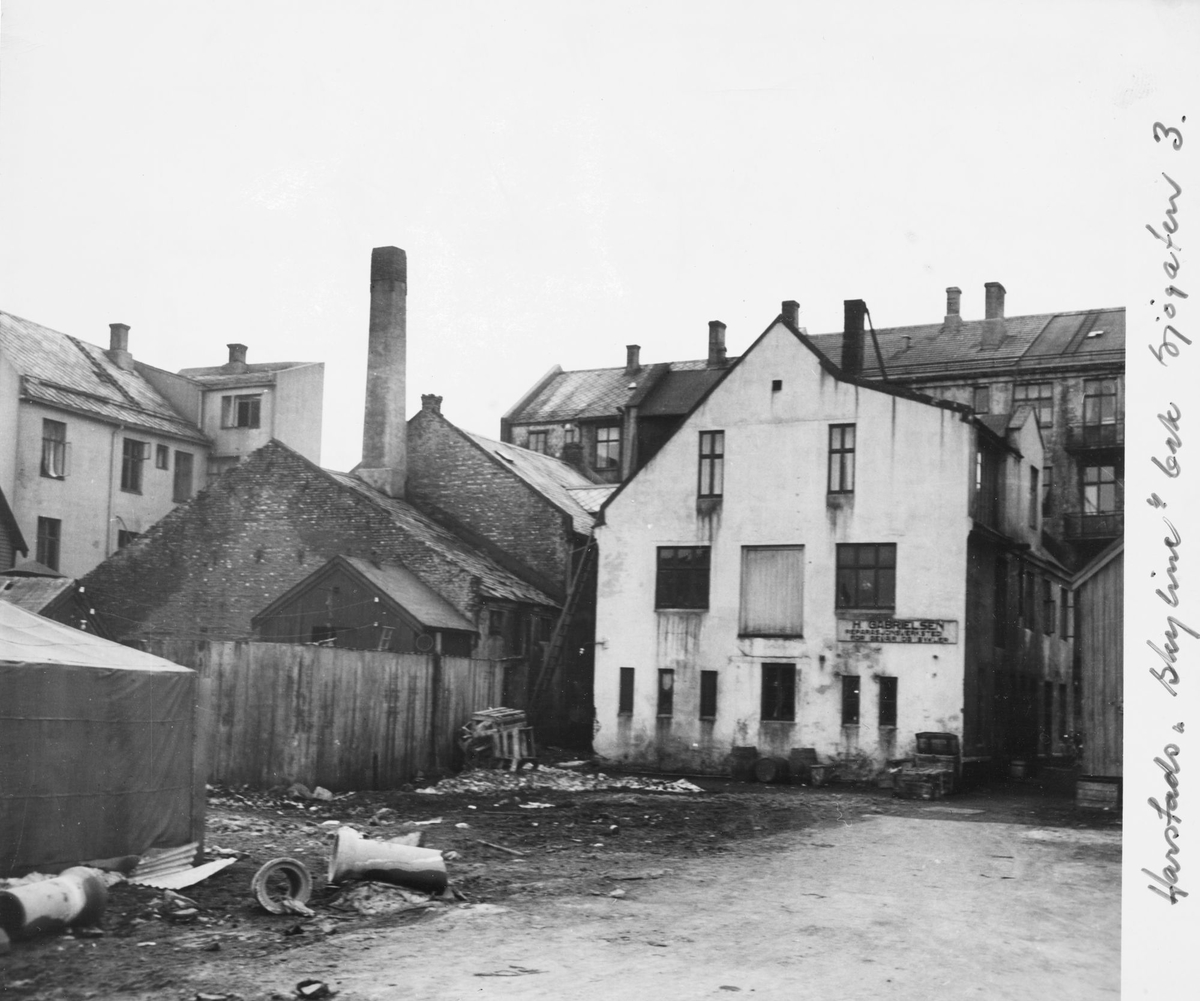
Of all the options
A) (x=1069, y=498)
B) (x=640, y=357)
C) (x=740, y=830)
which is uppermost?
(x=640, y=357)

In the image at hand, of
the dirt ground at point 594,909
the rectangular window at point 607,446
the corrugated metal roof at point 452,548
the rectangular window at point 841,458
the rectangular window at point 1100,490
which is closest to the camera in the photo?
the dirt ground at point 594,909

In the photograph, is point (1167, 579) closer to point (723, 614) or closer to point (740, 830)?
point (740, 830)

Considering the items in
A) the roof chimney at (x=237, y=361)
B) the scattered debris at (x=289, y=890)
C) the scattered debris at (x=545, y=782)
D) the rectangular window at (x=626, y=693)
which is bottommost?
the scattered debris at (x=545, y=782)

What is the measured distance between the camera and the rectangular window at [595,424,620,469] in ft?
173

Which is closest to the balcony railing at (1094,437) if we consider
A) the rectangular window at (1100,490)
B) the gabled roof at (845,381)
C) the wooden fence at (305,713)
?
the rectangular window at (1100,490)

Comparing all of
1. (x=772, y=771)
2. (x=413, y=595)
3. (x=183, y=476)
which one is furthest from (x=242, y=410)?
(x=772, y=771)

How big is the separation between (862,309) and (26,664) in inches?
962

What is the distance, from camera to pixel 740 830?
1891 cm

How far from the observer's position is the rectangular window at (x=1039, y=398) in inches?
1248

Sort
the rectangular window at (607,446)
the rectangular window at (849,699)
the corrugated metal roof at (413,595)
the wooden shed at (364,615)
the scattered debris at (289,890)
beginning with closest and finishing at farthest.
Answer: the scattered debris at (289,890), the rectangular window at (849,699), the wooden shed at (364,615), the corrugated metal roof at (413,595), the rectangular window at (607,446)

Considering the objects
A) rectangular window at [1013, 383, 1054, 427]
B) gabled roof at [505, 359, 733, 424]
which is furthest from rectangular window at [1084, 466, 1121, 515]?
gabled roof at [505, 359, 733, 424]

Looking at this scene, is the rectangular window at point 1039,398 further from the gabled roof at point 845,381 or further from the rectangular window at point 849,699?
the rectangular window at point 849,699

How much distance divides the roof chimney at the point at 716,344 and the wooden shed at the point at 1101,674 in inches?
1274

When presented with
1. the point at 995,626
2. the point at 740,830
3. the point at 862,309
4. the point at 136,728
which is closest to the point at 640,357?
the point at 862,309
